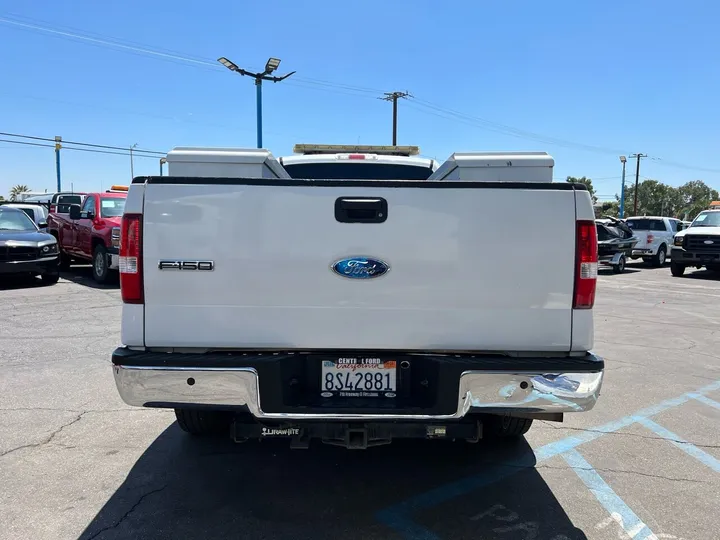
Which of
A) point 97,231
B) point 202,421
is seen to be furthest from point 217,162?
point 97,231

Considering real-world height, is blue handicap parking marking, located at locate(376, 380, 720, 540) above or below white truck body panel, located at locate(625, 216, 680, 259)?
below

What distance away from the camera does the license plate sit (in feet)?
9.65

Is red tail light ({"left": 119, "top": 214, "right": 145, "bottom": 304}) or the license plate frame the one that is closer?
red tail light ({"left": 119, "top": 214, "right": 145, "bottom": 304})

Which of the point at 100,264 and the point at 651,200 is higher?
the point at 651,200

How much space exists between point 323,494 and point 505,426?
1.37m

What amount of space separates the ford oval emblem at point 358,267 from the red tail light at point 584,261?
0.95 metres

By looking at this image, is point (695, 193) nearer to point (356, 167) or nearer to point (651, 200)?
point (651, 200)

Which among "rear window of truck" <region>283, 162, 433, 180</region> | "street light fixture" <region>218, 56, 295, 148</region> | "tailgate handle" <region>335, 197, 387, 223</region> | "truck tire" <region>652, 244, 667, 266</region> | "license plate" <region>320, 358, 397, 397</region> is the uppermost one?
"street light fixture" <region>218, 56, 295, 148</region>

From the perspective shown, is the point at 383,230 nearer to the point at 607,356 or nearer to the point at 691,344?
the point at 607,356

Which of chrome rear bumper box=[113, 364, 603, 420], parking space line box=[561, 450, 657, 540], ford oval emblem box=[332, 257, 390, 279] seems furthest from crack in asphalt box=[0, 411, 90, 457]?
parking space line box=[561, 450, 657, 540]

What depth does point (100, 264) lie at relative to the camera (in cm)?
1288

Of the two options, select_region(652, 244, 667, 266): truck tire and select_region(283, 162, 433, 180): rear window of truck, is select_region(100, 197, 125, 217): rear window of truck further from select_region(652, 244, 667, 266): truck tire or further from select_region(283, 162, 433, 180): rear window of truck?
select_region(652, 244, 667, 266): truck tire

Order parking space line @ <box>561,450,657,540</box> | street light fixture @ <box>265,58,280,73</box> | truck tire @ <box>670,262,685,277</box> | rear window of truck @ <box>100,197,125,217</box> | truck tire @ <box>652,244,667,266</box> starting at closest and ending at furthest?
parking space line @ <box>561,450,657,540</box>, rear window of truck @ <box>100,197,125,217</box>, street light fixture @ <box>265,58,280,73</box>, truck tire @ <box>670,262,685,277</box>, truck tire @ <box>652,244,667,266</box>

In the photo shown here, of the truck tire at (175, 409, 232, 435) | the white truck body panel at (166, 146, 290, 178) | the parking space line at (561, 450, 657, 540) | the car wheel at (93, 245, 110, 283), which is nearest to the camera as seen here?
the parking space line at (561, 450, 657, 540)
